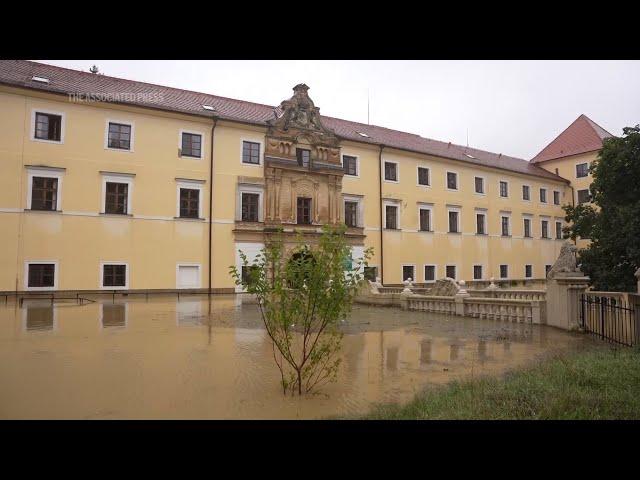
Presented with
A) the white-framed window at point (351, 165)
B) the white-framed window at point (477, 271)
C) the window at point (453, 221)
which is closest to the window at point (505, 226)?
the white-framed window at point (477, 271)

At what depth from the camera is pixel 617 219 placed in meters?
18.3

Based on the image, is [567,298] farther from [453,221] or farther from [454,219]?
[454,219]

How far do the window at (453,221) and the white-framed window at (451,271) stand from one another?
2.77 metres

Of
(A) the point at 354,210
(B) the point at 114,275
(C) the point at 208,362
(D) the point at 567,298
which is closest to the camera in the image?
(C) the point at 208,362

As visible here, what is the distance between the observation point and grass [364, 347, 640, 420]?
5.03m

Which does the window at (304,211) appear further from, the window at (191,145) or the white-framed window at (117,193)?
the white-framed window at (117,193)

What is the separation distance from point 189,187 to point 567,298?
20141 mm

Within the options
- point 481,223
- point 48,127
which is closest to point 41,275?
point 48,127

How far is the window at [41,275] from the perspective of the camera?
22.1 m

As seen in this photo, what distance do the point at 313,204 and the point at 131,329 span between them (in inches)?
741

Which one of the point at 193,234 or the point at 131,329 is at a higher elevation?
the point at 193,234
